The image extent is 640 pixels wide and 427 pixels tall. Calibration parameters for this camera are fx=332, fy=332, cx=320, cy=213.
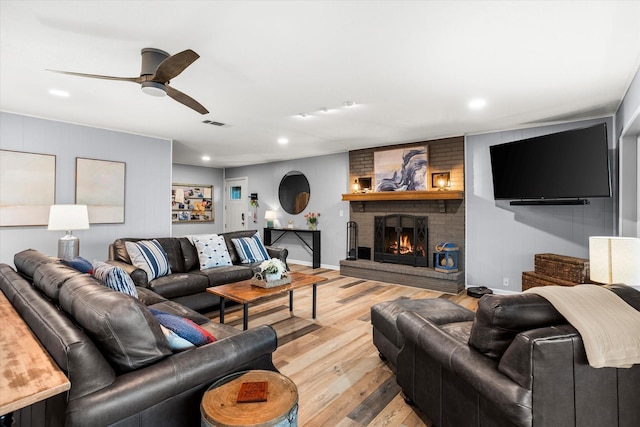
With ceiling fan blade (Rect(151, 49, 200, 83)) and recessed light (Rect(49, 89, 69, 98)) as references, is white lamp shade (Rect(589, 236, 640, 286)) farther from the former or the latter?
recessed light (Rect(49, 89, 69, 98))

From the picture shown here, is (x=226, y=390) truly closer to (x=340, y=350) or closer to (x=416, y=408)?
(x=416, y=408)

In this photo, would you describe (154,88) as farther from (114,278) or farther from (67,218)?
(67,218)

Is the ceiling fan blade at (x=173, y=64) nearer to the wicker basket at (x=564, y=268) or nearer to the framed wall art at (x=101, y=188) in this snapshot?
the framed wall art at (x=101, y=188)

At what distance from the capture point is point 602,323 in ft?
4.21

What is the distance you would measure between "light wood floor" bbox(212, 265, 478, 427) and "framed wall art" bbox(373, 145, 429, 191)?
181cm

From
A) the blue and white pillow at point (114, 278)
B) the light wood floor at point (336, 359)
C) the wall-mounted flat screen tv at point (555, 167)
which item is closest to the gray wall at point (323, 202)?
the light wood floor at point (336, 359)

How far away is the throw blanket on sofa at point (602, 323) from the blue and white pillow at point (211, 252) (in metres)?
3.74

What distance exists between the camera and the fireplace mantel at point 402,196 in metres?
4.98

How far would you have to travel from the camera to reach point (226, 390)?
1406 mm

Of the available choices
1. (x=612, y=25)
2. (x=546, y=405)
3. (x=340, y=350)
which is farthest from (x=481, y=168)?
(x=546, y=405)

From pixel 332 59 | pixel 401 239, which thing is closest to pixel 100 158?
pixel 332 59

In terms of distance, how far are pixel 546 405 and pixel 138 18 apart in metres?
2.80

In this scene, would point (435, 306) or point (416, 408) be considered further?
point (435, 306)

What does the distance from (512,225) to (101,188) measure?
575cm
